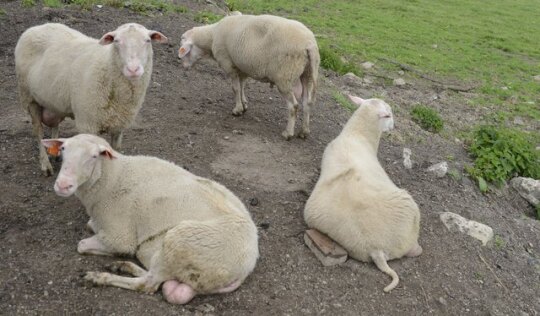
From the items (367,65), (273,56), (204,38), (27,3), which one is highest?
(273,56)

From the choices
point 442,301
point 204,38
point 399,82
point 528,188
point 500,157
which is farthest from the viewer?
point 399,82

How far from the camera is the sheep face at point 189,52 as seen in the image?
891cm

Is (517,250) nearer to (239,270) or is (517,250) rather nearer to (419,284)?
(419,284)

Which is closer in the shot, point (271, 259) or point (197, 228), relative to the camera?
point (197, 228)

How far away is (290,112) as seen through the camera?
25.1ft

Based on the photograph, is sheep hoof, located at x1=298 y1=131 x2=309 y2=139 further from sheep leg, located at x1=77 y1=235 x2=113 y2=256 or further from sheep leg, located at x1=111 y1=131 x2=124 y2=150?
sheep leg, located at x1=77 y1=235 x2=113 y2=256

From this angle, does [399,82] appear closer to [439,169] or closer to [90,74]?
[439,169]

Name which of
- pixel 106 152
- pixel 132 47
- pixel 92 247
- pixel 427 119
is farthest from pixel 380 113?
pixel 92 247

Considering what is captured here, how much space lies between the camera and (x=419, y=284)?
4977 millimetres

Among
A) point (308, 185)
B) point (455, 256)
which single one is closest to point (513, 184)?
point (455, 256)

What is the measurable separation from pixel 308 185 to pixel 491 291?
2.36 m

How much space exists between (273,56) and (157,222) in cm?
368

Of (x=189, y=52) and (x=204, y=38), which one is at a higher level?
(x=204, y=38)

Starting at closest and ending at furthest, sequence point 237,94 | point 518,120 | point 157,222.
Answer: point 157,222 → point 237,94 → point 518,120
